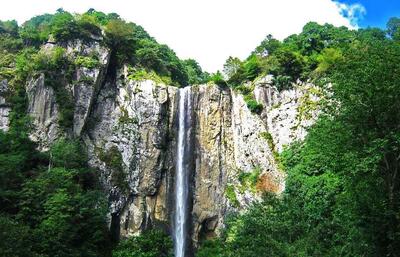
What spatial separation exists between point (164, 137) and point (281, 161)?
8.47 metres

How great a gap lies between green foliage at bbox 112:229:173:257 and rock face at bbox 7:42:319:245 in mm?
2124

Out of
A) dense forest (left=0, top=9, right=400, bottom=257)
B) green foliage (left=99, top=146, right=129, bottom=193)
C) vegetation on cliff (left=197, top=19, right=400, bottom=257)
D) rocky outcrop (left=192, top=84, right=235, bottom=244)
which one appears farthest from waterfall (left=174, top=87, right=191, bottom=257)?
vegetation on cliff (left=197, top=19, right=400, bottom=257)

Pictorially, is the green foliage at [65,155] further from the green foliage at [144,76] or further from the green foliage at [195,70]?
the green foliage at [195,70]

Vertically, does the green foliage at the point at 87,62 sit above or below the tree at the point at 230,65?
below

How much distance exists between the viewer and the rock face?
28.3 m

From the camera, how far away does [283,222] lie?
738 inches

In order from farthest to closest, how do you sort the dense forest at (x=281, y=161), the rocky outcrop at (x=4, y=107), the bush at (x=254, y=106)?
the bush at (x=254, y=106) < the rocky outcrop at (x=4, y=107) < the dense forest at (x=281, y=161)

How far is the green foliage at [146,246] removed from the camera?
24344mm

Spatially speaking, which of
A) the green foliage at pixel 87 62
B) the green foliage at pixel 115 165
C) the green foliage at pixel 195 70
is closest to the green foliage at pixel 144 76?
the green foliage at pixel 87 62

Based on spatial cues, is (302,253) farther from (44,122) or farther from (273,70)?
(44,122)

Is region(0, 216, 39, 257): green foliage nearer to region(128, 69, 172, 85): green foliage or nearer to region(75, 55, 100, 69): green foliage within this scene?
region(75, 55, 100, 69): green foliage

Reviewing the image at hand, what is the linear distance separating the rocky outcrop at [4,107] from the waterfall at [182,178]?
1219cm

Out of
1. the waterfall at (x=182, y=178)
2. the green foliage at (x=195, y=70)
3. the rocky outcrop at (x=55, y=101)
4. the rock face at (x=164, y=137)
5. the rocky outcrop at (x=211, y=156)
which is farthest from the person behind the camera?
the green foliage at (x=195, y=70)

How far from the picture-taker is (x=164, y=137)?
99.8 ft
